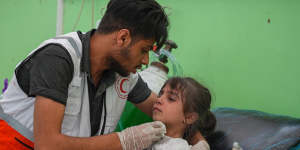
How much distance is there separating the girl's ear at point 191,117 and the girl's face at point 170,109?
0.10 ft

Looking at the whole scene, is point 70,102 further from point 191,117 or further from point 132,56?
point 191,117

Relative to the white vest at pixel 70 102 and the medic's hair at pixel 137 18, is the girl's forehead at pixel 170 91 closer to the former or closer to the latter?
the medic's hair at pixel 137 18

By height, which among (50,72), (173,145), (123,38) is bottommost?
(173,145)

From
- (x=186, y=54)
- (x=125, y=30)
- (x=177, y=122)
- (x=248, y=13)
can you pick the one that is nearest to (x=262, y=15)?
(x=248, y=13)

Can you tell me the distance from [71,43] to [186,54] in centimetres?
114

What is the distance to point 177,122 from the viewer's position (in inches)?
52.4

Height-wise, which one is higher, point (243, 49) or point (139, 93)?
point (243, 49)

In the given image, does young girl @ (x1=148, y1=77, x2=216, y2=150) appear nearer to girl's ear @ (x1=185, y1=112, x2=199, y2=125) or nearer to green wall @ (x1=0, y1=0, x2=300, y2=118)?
girl's ear @ (x1=185, y1=112, x2=199, y2=125)

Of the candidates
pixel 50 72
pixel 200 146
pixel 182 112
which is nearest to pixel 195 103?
pixel 182 112

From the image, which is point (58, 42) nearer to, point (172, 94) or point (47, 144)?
point (47, 144)

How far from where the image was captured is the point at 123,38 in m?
1.15

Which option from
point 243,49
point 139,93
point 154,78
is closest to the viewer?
point 139,93

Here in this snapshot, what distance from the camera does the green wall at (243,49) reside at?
171 cm

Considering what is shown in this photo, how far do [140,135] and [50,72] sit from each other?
1.50ft
